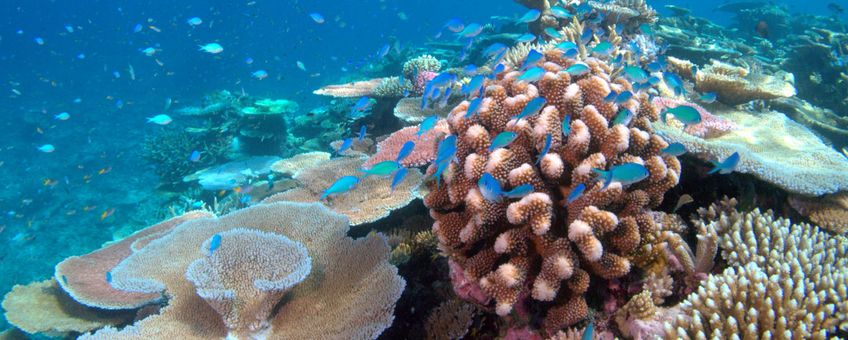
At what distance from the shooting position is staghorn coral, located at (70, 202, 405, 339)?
3.05m

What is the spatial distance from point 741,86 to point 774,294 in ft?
13.4

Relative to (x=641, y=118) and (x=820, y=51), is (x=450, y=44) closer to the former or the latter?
(x=820, y=51)

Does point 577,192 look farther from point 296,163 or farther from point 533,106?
point 296,163

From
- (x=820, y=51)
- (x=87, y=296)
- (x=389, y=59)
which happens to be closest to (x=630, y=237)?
(x=87, y=296)

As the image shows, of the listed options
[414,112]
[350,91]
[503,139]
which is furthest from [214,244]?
[350,91]

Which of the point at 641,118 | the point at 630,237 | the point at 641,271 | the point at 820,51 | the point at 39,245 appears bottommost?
the point at 39,245

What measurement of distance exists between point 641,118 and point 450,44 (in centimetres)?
1613

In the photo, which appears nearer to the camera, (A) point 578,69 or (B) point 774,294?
(B) point 774,294

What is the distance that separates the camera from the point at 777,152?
4.12 metres

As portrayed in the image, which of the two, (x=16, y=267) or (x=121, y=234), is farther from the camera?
(x=16, y=267)

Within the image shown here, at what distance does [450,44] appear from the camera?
1838 centimetres

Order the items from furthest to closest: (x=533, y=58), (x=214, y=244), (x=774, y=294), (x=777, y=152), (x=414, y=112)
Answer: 1. (x=414, y=112)
2. (x=777, y=152)
3. (x=533, y=58)
4. (x=214, y=244)
5. (x=774, y=294)

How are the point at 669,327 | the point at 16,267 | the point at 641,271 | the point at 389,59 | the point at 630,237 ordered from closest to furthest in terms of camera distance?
1. the point at 669,327
2. the point at 630,237
3. the point at 641,271
4. the point at 16,267
5. the point at 389,59

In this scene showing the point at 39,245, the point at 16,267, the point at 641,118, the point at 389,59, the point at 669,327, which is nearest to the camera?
the point at 669,327
